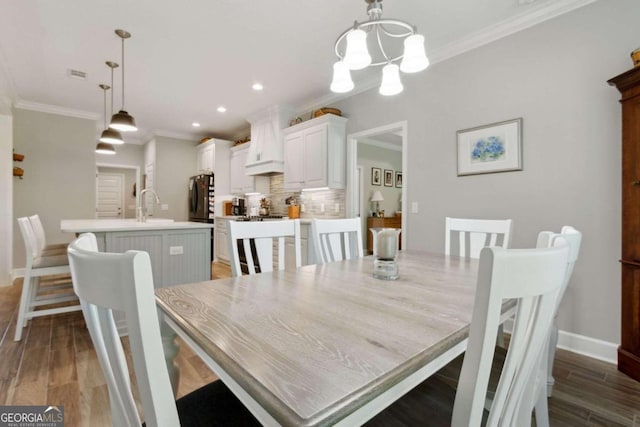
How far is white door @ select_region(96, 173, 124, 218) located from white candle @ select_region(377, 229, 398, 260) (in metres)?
8.41

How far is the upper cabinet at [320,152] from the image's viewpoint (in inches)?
153

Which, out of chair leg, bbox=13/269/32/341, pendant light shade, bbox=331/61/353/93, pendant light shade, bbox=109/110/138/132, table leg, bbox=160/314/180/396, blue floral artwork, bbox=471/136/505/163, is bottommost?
chair leg, bbox=13/269/32/341

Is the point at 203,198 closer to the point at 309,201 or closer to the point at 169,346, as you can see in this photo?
the point at 309,201

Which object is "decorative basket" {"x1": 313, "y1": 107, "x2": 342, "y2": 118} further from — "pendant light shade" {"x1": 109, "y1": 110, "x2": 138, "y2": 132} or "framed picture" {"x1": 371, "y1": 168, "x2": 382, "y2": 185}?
"framed picture" {"x1": 371, "y1": 168, "x2": 382, "y2": 185}

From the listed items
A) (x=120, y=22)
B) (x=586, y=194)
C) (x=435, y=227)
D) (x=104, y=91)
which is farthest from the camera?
(x=104, y=91)

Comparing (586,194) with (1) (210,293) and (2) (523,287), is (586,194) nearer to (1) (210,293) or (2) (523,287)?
(2) (523,287)

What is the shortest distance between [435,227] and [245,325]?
8.68ft

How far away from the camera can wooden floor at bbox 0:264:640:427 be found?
1495mm

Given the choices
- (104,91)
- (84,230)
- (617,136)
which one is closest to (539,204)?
(617,136)

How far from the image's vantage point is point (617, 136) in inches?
78.3

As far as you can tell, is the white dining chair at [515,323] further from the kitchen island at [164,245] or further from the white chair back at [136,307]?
the kitchen island at [164,245]

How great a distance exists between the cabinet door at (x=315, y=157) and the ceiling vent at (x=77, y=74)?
2778 millimetres

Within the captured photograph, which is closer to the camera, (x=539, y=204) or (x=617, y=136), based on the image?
(x=617, y=136)

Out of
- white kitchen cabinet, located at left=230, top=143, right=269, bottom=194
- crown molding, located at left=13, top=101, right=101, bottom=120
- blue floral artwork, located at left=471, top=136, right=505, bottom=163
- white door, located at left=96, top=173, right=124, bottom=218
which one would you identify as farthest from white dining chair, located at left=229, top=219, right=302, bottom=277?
white door, located at left=96, top=173, right=124, bottom=218
